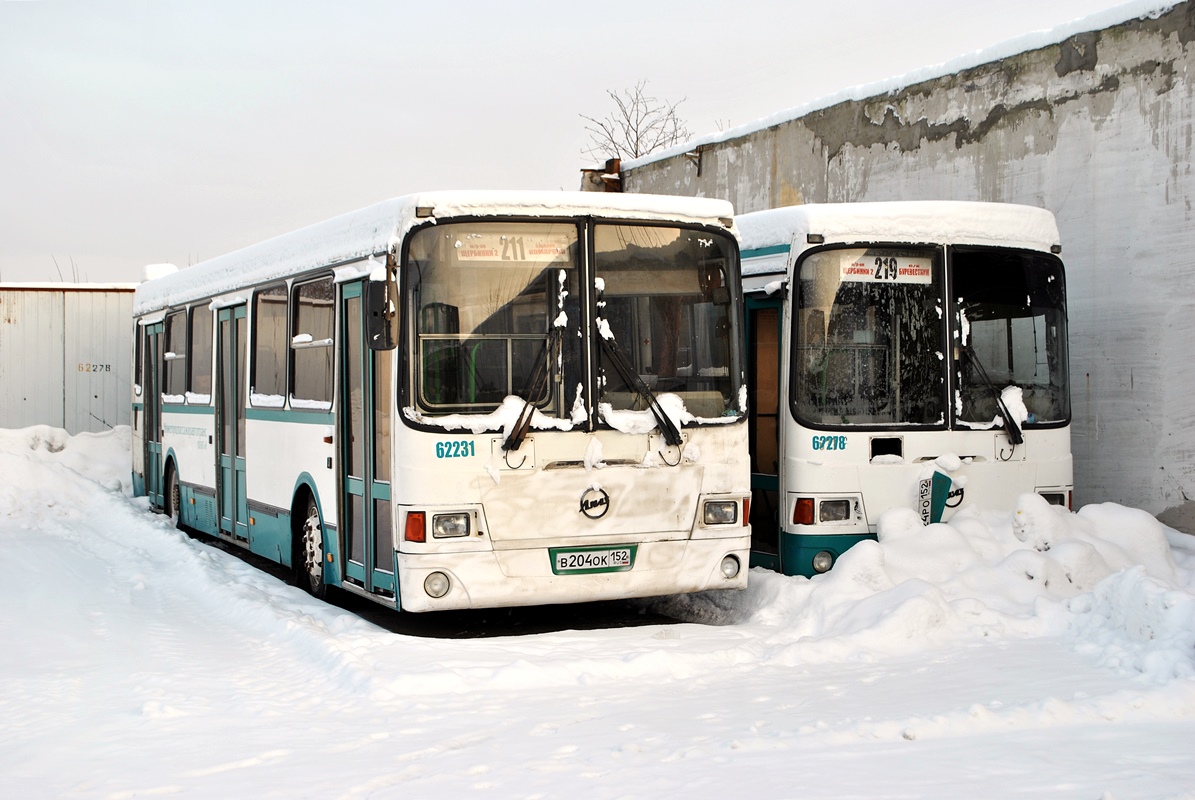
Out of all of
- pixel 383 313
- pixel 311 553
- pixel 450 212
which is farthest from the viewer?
Result: pixel 311 553

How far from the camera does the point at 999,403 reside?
33.5 feet

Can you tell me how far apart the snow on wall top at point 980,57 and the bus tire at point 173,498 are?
28.5 feet

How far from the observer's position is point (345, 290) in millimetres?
9867

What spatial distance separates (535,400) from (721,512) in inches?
57.8

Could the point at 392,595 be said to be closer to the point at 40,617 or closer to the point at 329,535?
the point at 329,535

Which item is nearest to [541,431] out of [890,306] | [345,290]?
[345,290]

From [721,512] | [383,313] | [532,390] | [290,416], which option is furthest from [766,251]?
[290,416]

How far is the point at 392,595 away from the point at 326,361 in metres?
2.03

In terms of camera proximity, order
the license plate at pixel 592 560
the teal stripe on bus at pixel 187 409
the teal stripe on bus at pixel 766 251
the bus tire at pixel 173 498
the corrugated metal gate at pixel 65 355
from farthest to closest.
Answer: the corrugated metal gate at pixel 65 355 → the bus tire at pixel 173 498 → the teal stripe on bus at pixel 187 409 → the teal stripe on bus at pixel 766 251 → the license plate at pixel 592 560

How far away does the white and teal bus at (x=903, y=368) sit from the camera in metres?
9.99

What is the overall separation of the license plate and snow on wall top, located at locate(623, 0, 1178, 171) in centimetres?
696

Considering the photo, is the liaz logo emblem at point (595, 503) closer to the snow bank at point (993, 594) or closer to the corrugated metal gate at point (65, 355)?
the snow bank at point (993, 594)

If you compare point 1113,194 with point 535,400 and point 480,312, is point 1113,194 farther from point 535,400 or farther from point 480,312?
point 480,312

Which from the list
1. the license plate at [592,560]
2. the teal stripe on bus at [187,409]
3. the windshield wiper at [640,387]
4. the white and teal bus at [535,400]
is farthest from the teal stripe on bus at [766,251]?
the teal stripe on bus at [187,409]
